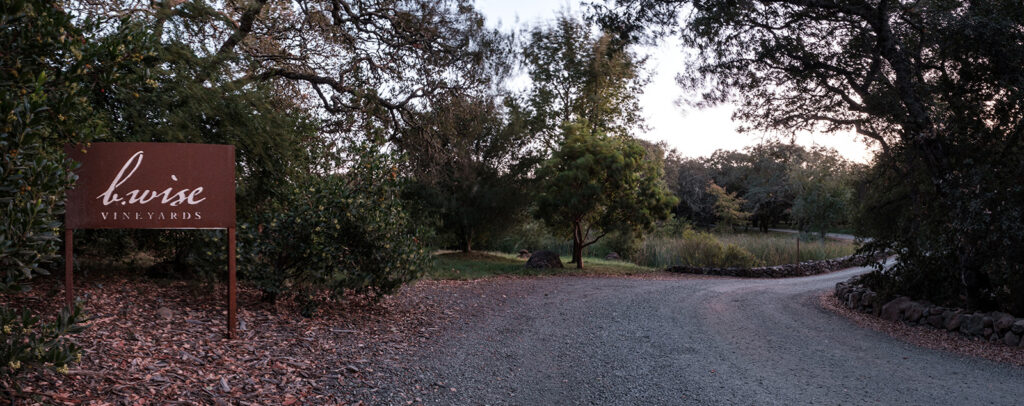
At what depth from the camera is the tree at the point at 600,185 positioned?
15.8 metres

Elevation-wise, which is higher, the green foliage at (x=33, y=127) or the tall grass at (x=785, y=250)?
the green foliage at (x=33, y=127)

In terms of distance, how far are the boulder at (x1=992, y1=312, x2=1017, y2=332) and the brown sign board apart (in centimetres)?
893

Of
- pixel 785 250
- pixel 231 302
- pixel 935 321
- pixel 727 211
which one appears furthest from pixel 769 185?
pixel 231 302

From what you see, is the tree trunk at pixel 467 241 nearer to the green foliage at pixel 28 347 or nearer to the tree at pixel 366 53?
the tree at pixel 366 53

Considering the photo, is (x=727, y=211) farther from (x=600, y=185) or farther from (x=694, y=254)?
(x=600, y=185)

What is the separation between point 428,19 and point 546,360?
292 inches

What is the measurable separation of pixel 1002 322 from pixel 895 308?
5.71ft

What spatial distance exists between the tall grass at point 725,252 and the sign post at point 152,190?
15.3 m

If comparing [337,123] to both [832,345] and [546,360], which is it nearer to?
[546,360]

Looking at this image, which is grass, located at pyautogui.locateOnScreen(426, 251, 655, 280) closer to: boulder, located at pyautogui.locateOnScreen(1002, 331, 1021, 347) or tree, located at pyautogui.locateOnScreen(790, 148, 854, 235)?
boulder, located at pyautogui.locateOnScreen(1002, 331, 1021, 347)

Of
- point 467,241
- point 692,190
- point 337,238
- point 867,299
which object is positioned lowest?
point 867,299

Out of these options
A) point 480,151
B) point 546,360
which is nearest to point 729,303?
point 546,360

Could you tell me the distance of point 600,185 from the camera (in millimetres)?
15875

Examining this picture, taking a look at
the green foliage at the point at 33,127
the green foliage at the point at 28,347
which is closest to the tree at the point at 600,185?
the green foliage at the point at 33,127
